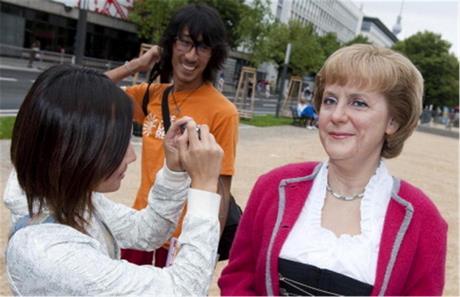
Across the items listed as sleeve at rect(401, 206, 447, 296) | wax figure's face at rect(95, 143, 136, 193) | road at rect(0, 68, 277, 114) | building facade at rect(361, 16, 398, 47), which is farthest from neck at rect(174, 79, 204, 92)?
building facade at rect(361, 16, 398, 47)

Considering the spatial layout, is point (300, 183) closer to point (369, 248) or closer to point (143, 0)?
point (369, 248)

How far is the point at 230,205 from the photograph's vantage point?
2461 mm

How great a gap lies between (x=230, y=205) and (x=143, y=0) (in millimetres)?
29641

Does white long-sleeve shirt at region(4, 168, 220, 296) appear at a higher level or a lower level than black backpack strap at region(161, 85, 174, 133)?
lower

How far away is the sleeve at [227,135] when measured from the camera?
2234 mm

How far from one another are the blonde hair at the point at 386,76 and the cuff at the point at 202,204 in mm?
712

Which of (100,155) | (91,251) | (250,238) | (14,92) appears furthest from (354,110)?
(14,92)

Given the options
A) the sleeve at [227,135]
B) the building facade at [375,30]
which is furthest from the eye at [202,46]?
the building facade at [375,30]

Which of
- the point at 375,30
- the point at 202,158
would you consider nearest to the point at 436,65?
the point at 375,30

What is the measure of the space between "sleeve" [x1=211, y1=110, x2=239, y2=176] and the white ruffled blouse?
51cm

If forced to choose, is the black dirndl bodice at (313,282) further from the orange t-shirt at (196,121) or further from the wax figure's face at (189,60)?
the wax figure's face at (189,60)

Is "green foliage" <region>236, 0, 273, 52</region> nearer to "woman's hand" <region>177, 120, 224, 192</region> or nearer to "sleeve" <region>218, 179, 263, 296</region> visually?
"sleeve" <region>218, 179, 263, 296</region>

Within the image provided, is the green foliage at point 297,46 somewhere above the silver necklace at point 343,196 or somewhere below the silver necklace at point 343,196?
above

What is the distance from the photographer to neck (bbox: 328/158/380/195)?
183cm
